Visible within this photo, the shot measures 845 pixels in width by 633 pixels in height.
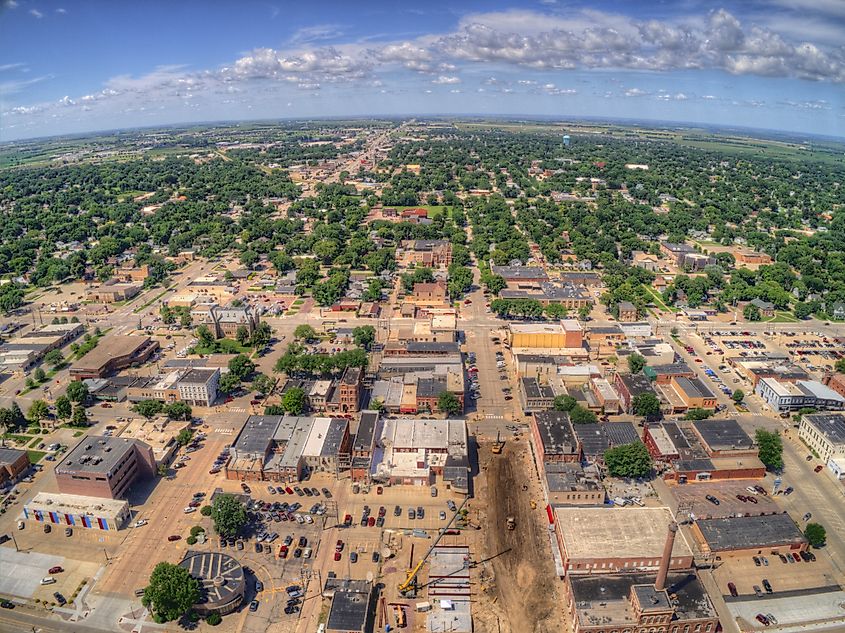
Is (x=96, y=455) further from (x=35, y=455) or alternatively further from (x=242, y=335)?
(x=242, y=335)

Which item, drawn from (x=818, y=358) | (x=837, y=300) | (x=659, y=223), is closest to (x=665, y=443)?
(x=818, y=358)

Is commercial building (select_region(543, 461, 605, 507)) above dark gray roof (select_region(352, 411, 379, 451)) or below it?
below

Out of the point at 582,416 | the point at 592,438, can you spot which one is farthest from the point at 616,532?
the point at 582,416

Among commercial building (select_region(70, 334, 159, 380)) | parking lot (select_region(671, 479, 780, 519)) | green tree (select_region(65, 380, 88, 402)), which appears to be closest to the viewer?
parking lot (select_region(671, 479, 780, 519))

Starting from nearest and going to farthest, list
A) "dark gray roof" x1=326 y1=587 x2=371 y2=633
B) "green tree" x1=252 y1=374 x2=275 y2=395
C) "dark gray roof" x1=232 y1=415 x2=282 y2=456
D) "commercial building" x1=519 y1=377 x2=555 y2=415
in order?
"dark gray roof" x1=326 y1=587 x2=371 y2=633
"dark gray roof" x1=232 y1=415 x2=282 y2=456
"commercial building" x1=519 y1=377 x2=555 y2=415
"green tree" x1=252 y1=374 x2=275 y2=395

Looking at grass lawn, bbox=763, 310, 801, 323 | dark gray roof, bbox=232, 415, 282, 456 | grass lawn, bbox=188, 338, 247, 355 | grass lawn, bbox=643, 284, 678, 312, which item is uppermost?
dark gray roof, bbox=232, 415, 282, 456

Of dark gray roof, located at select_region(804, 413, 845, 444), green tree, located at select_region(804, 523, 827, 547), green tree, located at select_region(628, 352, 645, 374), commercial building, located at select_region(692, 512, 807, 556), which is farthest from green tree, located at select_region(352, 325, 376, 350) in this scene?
green tree, located at select_region(804, 523, 827, 547)

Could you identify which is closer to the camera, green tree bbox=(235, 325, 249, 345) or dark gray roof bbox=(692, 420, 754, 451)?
dark gray roof bbox=(692, 420, 754, 451)

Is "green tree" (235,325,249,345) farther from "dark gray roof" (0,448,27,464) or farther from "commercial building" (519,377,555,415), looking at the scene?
"commercial building" (519,377,555,415)
